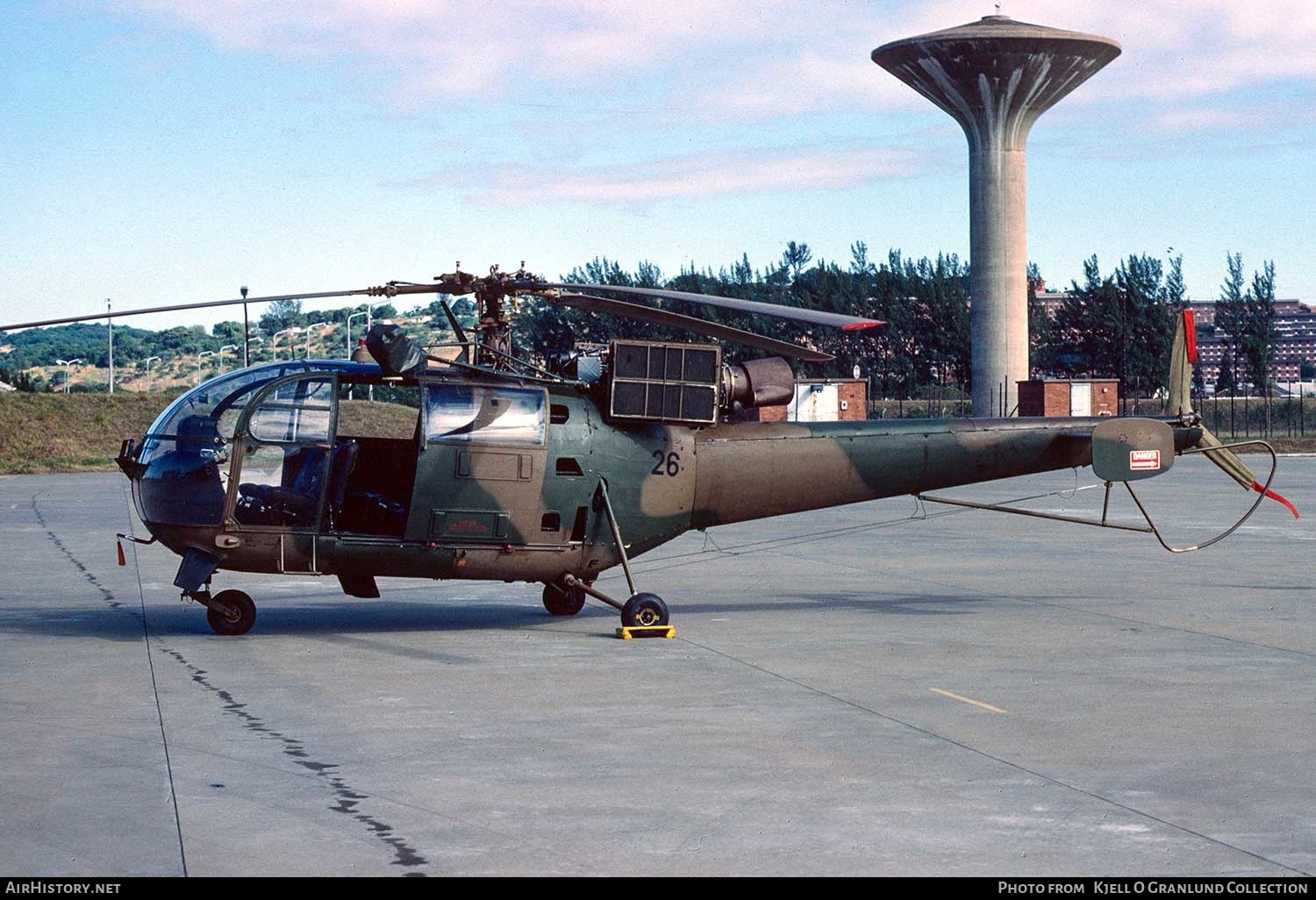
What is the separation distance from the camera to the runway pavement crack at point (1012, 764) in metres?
6.94

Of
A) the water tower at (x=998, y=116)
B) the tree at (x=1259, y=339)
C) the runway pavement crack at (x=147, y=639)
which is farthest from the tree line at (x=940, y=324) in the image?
the runway pavement crack at (x=147, y=639)

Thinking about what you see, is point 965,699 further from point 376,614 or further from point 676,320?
point 376,614

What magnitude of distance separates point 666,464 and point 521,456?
1577 millimetres

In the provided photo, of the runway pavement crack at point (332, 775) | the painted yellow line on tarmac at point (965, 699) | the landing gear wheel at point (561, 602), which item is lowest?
the runway pavement crack at point (332, 775)

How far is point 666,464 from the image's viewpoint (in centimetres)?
1502

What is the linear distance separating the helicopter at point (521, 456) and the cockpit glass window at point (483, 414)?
0.02 m

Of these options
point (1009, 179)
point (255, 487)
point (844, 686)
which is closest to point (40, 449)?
point (1009, 179)

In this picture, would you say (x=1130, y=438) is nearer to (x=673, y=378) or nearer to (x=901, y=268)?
(x=673, y=378)

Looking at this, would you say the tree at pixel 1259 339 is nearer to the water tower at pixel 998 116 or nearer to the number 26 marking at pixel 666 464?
the water tower at pixel 998 116

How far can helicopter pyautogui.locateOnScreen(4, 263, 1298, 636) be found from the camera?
1377 centimetres

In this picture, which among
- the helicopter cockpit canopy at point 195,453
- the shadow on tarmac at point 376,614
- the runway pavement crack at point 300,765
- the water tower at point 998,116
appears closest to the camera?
the runway pavement crack at point 300,765

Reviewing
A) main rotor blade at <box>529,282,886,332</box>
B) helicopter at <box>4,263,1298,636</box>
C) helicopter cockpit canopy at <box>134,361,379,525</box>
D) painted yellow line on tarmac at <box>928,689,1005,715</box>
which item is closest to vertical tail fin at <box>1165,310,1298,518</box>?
helicopter at <box>4,263,1298,636</box>

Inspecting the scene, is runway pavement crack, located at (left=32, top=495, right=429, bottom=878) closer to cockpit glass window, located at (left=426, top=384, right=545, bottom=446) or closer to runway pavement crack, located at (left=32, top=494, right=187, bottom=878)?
runway pavement crack, located at (left=32, top=494, right=187, bottom=878)

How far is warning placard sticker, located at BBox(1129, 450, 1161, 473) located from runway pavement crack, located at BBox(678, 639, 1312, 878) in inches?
206
